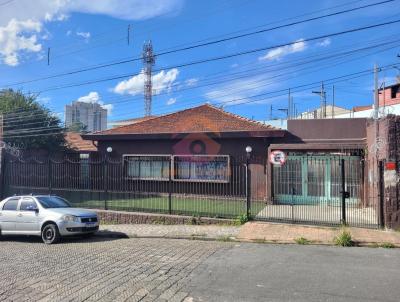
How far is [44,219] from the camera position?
12953 millimetres

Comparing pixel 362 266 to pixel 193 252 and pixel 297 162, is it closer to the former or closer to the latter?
pixel 193 252

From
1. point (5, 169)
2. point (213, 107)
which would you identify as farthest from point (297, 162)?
point (5, 169)

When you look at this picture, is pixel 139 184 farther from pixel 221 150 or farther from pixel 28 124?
pixel 28 124

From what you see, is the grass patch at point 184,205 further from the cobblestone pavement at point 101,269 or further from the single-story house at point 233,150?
the cobblestone pavement at point 101,269

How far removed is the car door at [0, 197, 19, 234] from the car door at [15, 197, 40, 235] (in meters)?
0.17

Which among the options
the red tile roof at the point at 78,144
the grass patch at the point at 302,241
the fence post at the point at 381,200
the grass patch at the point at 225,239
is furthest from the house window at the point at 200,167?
the red tile roof at the point at 78,144

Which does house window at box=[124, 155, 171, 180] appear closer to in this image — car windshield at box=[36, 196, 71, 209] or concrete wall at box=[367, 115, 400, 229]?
car windshield at box=[36, 196, 71, 209]

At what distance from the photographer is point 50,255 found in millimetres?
10297

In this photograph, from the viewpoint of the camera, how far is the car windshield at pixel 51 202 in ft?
44.5

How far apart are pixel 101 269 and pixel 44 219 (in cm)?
520

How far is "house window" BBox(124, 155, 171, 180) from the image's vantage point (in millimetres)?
23750

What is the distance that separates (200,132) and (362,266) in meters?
15.0

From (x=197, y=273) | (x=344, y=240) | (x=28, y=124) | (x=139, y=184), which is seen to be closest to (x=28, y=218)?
(x=197, y=273)
